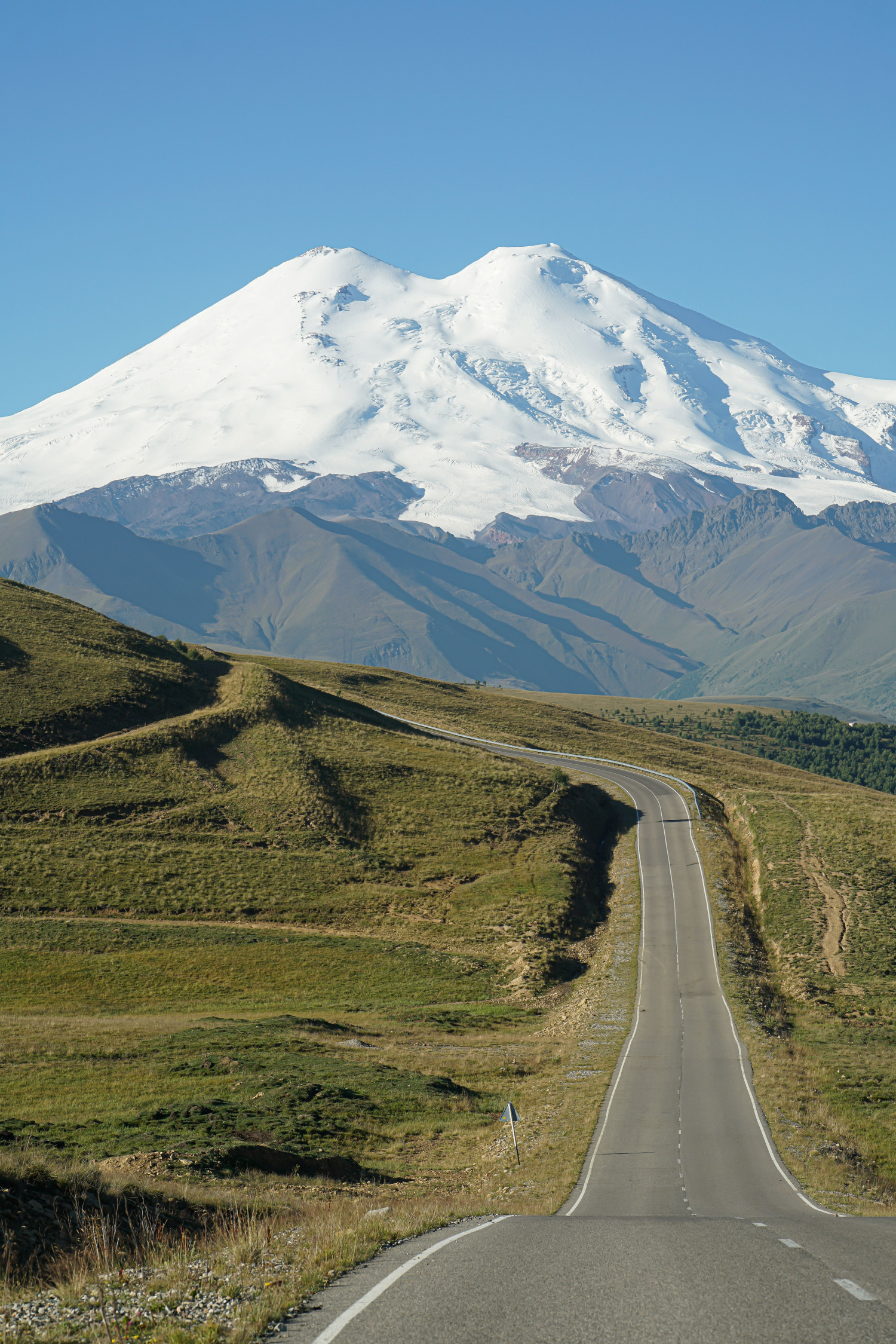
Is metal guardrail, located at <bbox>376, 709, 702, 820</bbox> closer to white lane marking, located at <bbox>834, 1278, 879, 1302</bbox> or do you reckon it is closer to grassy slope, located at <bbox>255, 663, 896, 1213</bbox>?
grassy slope, located at <bbox>255, 663, 896, 1213</bbox>

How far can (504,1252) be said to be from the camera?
14234mm

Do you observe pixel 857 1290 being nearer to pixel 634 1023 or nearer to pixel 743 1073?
pixel 743 1073

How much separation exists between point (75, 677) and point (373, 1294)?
269 feet

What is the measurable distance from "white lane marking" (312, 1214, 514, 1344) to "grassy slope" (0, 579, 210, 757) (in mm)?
66702

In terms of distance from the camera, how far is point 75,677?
286 ft

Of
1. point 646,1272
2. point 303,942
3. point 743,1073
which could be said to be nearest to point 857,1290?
point 646,1272

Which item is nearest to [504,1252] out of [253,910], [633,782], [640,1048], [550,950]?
[640,1048]

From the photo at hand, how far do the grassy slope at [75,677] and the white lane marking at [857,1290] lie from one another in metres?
71.4

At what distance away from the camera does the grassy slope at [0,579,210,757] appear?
78.9 m

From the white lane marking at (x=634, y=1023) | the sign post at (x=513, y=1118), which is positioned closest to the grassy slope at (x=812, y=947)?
the white lane marking at (x=634, y=1023)

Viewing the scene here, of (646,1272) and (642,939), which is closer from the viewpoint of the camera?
(646,1272)

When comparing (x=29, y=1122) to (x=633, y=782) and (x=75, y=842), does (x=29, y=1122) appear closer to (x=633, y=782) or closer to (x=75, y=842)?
(x=75, y=842)

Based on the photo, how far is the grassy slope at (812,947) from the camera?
3144 centimetres

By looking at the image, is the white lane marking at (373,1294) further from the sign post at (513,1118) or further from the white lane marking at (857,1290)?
the sign post at (513,1118)
